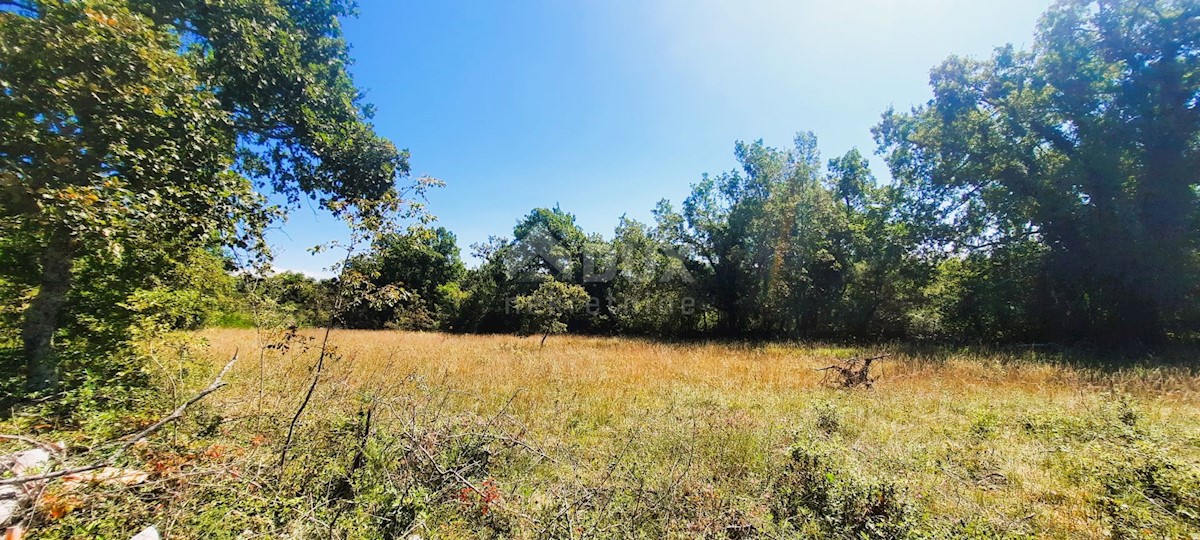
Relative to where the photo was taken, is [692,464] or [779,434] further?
[779,434]

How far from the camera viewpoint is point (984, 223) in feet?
47.2

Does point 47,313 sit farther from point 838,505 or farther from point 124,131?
point 838,505

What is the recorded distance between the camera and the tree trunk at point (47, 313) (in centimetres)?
417

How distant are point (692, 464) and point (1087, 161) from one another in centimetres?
1670

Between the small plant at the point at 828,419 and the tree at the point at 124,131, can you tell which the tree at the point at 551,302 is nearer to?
the tree at the point at 124,131

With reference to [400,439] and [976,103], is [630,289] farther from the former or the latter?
[400,439]

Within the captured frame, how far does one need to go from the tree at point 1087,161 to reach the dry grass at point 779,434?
21.2 ft

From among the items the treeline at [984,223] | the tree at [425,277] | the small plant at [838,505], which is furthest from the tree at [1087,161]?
the tree at [425,277]

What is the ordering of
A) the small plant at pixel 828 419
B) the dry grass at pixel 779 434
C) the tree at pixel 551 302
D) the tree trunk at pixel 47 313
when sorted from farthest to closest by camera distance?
1. the tree at pixel 551 302
2. the small plant at pixel 828 419
3. the tree trunk at pixel 47 313
4. the dry grass at pixel 779 434

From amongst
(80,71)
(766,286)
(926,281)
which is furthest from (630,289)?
(80,71)

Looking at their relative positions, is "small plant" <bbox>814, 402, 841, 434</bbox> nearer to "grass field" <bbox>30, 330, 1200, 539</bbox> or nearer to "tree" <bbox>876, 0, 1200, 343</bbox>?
"grass field" <bbox>30, 330, 1200, 539</bbox>

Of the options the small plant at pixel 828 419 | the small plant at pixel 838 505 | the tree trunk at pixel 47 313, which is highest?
the tree trunk at pixel 47 313

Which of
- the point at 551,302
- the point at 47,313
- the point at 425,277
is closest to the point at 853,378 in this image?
the point at 551,302

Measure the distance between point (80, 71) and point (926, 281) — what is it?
76.3 feet
